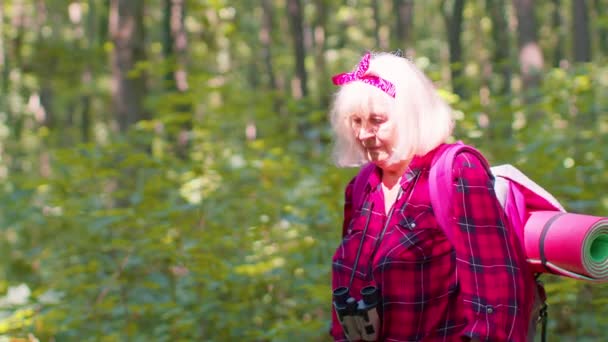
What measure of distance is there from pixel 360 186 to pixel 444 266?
1.75 feet

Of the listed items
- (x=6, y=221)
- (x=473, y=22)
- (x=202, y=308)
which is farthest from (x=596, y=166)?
(x=473, y=22)

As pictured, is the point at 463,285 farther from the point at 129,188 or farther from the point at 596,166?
the point at 129,188

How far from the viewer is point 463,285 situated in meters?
2.13

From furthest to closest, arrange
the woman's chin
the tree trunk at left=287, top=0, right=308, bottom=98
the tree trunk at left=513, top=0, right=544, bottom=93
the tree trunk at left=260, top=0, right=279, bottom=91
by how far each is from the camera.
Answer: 1. the tree trunk at left=260, top=0, right=279, bottom=91
2. the tree trunk at left=287, top=0, right=308, bottom=98
3. the tree trunk at left=513, top=0, right=544, bottom=93
4. the woman's chin

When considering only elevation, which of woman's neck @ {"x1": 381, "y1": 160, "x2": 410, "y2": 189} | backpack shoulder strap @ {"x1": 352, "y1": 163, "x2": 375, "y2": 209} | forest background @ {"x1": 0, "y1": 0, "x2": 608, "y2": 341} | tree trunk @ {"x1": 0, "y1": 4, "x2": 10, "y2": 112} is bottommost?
forest background @ {"x1": 0, "y1": 0, "x2": 608, "y2": 341}

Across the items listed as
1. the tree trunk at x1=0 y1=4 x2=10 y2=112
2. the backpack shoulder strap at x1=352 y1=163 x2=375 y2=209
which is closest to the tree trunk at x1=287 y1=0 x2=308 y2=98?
the tree trunk at x1=0 y1=4 x2=10 y2=112

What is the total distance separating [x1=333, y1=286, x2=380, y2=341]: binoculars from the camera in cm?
227

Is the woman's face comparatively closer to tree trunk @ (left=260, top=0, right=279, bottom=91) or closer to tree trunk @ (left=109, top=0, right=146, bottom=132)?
tree trunk @ (left=109, top=0, right=146, bottom=132)

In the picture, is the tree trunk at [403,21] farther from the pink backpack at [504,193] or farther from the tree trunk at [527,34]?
the pink backpack at [504,193]

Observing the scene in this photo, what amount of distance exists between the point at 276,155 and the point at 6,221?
287 centimetres

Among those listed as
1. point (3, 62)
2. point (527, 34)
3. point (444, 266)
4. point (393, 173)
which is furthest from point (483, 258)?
point (3, 62)

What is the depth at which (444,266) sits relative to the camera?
2229 mm

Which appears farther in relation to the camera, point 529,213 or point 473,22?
point 473,22

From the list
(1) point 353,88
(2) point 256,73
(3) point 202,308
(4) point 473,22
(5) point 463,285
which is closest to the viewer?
(5) point 463,285
